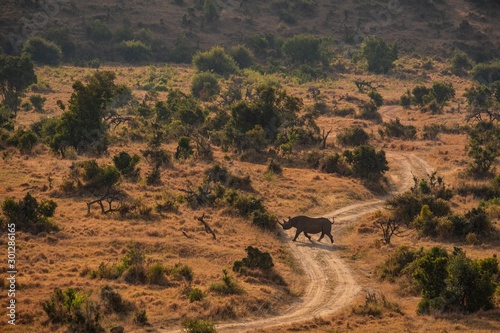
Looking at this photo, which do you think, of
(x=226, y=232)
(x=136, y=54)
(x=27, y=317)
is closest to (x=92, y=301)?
(x=27, y=317)

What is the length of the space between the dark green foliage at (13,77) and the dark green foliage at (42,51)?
94.8 feet

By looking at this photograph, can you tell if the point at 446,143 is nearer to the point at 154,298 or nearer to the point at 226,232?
the point at 226,232

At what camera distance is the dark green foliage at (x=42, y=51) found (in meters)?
93.7

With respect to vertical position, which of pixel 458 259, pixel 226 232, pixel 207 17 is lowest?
pixel 226 232

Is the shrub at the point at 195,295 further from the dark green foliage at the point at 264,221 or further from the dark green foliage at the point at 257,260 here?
the dark green foliage at the point at 264,221

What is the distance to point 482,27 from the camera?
121 m

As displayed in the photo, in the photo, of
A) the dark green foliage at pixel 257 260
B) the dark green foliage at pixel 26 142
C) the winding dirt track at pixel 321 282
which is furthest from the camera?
the dark green foliage at pixel 26 142

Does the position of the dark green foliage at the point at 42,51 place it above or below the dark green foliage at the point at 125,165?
above

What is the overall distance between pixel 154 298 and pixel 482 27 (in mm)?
115398

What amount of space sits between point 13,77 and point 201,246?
4527 centimetres

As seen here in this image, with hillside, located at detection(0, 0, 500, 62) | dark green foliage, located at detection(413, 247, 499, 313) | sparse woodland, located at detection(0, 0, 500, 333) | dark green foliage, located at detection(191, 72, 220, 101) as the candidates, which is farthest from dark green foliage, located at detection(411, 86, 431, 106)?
dark green foliage, located at detection(413, 247, 499, 313)

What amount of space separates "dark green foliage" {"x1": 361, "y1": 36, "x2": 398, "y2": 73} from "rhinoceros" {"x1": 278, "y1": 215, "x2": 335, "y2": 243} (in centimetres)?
7327

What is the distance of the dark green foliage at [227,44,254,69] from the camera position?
10319cm

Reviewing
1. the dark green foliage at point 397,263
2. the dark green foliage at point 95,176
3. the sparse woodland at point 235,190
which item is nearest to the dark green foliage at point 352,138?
the sparse woodland at point 235,190
